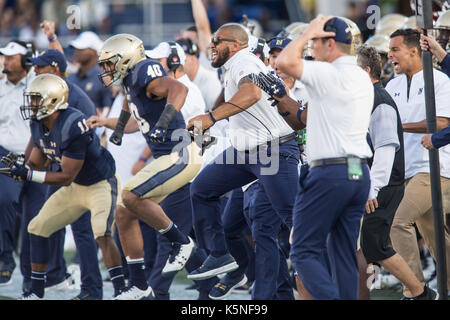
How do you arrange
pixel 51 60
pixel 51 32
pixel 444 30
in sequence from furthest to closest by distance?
1. pixel 51 32
2. pixel 51 60
3. pixel 444 30

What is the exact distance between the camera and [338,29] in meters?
5.15

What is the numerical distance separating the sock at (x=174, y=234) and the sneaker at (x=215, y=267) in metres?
0.36

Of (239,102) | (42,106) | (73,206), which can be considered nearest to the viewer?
(239,102)

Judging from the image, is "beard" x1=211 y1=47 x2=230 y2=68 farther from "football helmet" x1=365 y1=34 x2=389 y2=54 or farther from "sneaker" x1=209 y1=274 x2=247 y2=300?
"football helmet" x1=365 y1=34 x2=389 y2=54

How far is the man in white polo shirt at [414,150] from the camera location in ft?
22.1

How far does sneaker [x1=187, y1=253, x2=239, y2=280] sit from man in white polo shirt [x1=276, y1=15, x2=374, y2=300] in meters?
1.26

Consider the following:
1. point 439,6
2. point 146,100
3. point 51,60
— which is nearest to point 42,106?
point 146,100

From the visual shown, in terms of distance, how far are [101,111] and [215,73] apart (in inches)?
63.5

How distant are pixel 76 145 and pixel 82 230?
946mm

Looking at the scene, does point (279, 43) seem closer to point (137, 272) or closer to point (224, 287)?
point (224, 287)

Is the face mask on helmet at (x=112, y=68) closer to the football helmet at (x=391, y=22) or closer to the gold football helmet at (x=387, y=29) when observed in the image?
the gold football helmet at (x=387, y=29)

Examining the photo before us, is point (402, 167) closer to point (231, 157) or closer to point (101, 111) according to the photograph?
point (231, 157)

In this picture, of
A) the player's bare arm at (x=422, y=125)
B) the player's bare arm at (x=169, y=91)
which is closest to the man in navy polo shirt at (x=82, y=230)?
the player's bare arm at (x=169, y=91)

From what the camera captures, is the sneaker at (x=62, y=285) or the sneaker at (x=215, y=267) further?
the sneaker at (x=62, y=285)
